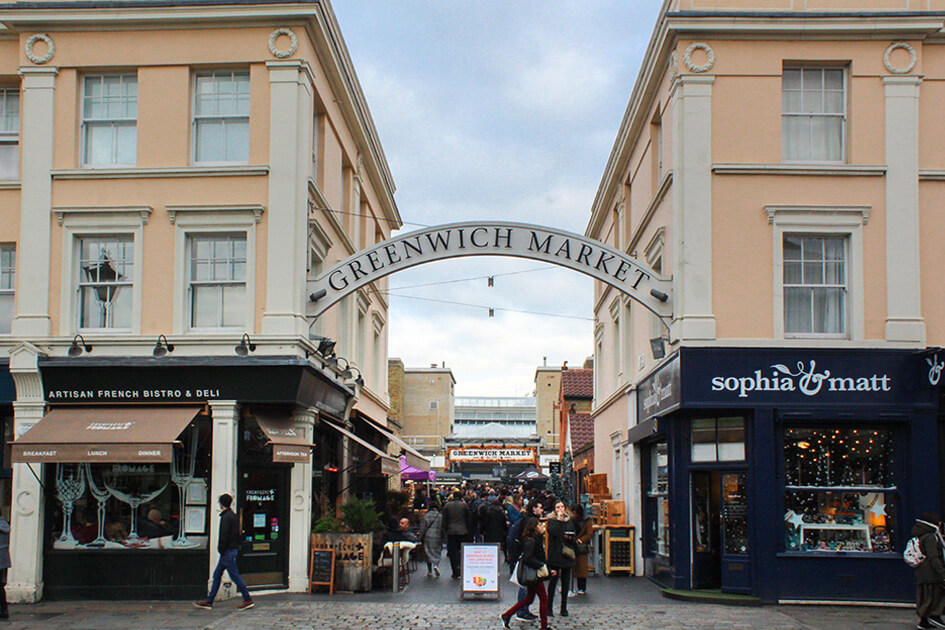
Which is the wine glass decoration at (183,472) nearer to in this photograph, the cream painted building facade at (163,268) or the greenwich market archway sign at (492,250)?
the cream painted building facade at (163,268)

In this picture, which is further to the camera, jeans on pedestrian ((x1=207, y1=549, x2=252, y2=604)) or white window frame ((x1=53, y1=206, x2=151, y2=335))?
white window frame ((x1=53, y1=206, x2=151, y2=335))

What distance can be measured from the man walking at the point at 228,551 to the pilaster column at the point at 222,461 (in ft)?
3.30

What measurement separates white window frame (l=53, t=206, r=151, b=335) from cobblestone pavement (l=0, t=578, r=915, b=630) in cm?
494

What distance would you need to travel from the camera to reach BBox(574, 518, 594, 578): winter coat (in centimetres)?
1784

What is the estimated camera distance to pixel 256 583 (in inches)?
705

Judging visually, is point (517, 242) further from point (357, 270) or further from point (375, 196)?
point (375, 196)

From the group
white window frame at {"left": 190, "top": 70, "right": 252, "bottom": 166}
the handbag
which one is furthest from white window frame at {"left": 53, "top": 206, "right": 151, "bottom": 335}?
the handbag

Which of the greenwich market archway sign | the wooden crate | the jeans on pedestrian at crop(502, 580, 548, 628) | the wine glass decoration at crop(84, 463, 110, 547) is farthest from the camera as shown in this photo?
the wooden crate

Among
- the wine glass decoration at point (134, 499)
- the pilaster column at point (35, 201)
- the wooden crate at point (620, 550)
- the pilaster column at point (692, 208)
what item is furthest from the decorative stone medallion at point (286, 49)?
the wooden crate at point (620, 550)

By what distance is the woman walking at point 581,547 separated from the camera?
17.7m

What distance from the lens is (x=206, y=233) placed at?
18.3 m

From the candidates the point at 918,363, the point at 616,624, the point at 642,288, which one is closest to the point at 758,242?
the point at 642,288

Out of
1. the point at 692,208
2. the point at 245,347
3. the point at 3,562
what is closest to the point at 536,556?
the point at 245,347

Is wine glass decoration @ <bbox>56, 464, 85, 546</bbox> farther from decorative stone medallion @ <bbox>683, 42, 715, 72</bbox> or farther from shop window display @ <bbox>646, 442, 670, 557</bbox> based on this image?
decorative stone medallion @ <bbox>683, 42, 715, 72</bbox>
